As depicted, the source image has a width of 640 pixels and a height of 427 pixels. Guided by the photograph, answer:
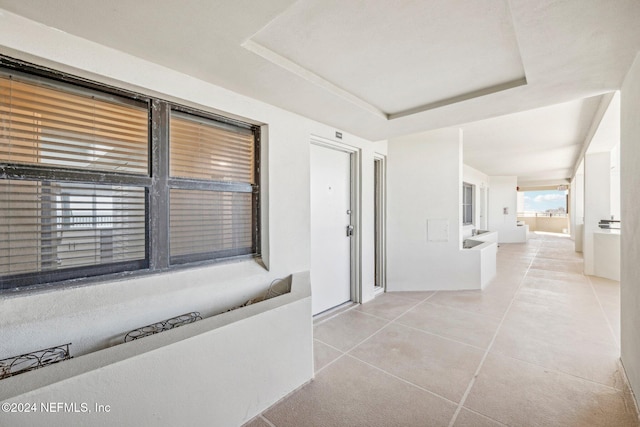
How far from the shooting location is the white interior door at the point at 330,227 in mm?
3160

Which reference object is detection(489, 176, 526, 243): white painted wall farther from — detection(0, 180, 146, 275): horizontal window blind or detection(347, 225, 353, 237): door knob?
detection(0, 180, 146, 275): horizontal window blind

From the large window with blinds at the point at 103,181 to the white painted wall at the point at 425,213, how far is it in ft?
8.90

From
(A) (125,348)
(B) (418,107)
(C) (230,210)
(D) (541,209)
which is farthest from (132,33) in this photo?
(D) (541,209)

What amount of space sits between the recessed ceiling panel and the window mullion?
0.82 meters

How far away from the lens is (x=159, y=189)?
1.86 m

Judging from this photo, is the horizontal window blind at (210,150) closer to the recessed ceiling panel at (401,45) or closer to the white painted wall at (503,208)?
the recessed ceiling panel at (401,45)

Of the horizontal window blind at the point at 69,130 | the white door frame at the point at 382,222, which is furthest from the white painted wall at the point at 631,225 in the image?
the horizontal window blind at the point at 69,130

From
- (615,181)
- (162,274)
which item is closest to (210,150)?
(162,274)

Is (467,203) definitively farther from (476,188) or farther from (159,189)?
(159,189)

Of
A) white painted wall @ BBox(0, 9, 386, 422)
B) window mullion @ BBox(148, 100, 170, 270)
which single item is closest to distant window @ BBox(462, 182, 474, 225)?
white painted wall @ BBox(0, 9, 386, 422)

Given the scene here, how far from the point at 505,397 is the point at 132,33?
10.3ft

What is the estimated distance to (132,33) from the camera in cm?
144

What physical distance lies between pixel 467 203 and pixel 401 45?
682 centimetres

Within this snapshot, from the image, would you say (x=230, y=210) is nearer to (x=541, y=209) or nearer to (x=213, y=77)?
(x=213, y=77)
